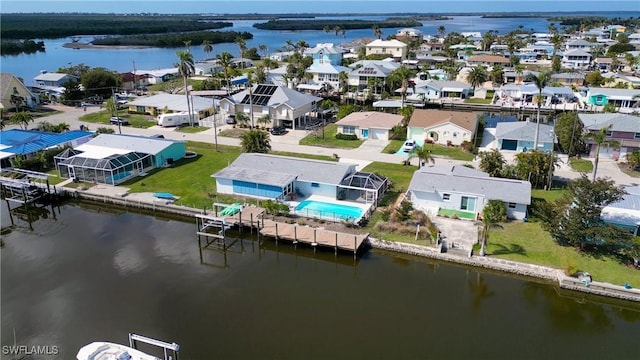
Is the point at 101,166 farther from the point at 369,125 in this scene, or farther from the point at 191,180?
the point at 369,125

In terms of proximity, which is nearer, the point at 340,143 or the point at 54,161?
the point at 54,161

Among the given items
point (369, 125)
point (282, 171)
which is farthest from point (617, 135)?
point (282, 171)

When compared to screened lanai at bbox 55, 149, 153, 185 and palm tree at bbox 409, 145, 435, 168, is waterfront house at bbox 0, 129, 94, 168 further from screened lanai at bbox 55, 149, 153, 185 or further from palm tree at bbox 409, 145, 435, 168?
palm tree at bbox 409, 145, 435, 168

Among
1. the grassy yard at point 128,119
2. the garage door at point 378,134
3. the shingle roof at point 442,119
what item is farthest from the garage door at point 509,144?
the grassy yard at point 128,119

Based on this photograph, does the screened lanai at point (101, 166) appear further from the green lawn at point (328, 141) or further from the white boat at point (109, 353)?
the white boat at point (109, 353)

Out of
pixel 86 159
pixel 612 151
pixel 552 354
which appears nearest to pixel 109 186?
pixel 86 159

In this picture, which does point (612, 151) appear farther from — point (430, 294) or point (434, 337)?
point (434, 337)
